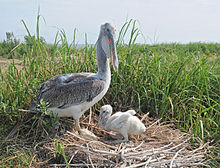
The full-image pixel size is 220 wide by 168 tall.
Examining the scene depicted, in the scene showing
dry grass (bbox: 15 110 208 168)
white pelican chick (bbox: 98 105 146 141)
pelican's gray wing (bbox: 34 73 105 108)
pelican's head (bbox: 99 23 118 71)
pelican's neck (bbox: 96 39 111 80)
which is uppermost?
pelican's head (bbox: 99 23 118 71)

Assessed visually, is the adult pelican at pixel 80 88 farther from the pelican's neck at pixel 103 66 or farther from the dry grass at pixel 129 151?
the dry grass at pixel 129 151

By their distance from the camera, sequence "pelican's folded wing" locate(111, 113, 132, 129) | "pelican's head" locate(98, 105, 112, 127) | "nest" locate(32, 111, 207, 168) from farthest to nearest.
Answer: "pelican's head" locate(98, 105, 112, 127), "pelican's folded wing" locate(111, 113, 132, 129), "nest" locate(32, 111, 207, 168)

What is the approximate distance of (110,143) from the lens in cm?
401

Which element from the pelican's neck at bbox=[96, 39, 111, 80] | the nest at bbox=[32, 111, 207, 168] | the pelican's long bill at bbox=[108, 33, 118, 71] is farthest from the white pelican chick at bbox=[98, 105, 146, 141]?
the pelican's long bill at bbox=[108, 33, 118, 71]

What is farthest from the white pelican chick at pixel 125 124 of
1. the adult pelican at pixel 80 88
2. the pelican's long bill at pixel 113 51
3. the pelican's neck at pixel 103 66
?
the pelican's long bill at pixel 113 51

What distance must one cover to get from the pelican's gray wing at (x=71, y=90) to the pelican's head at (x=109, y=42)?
464 mm

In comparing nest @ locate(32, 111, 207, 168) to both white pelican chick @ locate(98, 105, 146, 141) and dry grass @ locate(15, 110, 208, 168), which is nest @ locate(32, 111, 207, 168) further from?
white pelican chick @ locate(98, 105, 146, 141)

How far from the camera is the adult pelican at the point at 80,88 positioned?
4234 millimetres

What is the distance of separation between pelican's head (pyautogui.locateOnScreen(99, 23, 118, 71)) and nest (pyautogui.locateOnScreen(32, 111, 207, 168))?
136 centimetres

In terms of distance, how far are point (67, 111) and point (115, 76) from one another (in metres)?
1.41

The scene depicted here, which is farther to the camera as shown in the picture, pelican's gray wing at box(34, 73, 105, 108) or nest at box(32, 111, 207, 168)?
pelican's gray wing at box(34, 73, 105, 108)

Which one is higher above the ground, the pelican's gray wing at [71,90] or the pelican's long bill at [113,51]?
the pelican's long bill at [113,51]

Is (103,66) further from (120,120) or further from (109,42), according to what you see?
(120,120)

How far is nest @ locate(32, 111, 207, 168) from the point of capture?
349 cm
